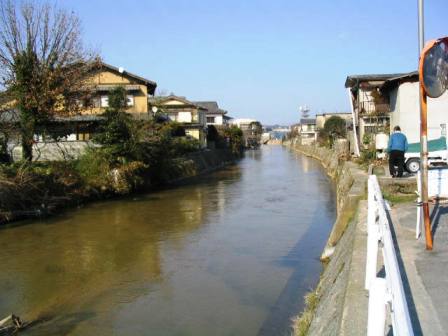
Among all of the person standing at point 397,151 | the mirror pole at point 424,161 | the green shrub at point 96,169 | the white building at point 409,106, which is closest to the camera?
the mirror pole at point 424,161

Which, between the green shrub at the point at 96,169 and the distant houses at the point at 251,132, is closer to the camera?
the green shrub at the point at 96,169

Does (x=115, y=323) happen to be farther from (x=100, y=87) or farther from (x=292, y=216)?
(x=100, y=87)

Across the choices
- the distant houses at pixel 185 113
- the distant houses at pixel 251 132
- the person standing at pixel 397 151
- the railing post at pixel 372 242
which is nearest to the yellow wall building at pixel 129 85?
the distant houses at pixel 185 113

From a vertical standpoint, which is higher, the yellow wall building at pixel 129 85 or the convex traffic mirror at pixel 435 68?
the yellow wall building at pixel 129 85

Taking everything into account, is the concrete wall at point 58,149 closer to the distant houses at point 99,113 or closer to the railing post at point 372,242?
the distant houses at point 99,113

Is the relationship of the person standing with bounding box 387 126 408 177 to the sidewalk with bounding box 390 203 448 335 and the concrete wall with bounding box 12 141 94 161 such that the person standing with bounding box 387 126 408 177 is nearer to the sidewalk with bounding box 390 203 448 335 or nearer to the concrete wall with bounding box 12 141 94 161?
the sidewalk with bounding box 390 203 448 335

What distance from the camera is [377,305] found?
2.06m

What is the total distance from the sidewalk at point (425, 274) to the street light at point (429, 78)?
0.33 metres

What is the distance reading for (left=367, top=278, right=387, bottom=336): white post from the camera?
201 centimetres

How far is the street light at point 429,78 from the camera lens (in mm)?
5418

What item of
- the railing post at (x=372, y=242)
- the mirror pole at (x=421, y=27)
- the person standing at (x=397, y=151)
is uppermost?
the mirror pole at (x=421, y=27)

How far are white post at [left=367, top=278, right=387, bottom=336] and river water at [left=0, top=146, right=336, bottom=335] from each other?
4.92 m

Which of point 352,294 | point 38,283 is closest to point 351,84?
point 38,283

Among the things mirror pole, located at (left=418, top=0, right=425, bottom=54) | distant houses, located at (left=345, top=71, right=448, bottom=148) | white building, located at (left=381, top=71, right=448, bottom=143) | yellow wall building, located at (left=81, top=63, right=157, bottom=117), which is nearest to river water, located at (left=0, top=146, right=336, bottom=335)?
white building, located at (left=381, top=71, right=448, bottom=143)
